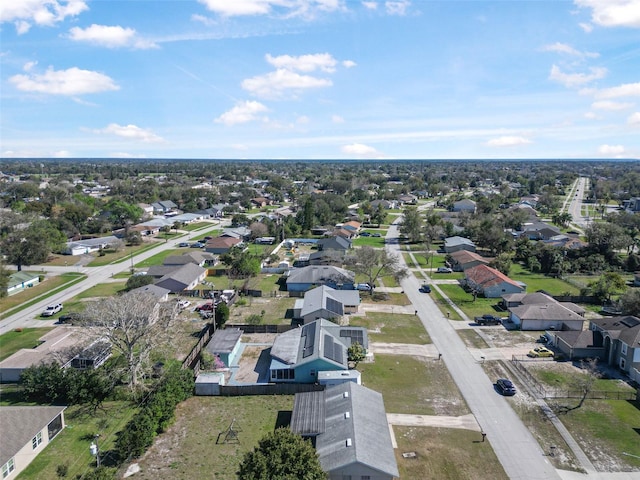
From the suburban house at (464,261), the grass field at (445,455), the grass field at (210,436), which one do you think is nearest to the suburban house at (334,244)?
the suburban house at (464,261)

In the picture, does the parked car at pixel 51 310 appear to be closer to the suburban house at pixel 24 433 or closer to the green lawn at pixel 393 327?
the suburban house at pixel 24 433

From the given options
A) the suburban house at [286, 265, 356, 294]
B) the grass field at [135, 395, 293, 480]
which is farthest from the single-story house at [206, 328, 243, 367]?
the suburban house at [286, 265, 356, 294]

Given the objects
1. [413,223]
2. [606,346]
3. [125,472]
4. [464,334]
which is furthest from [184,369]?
[413,223]

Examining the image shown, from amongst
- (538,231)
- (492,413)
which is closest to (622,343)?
(492,413)

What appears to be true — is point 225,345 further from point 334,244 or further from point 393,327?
point 334,244

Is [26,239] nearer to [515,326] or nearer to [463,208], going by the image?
[515,326]

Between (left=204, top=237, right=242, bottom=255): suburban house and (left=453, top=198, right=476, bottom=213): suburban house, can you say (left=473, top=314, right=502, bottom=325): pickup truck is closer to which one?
(left=204, top=237, right=242, bottom=255): suburban house
